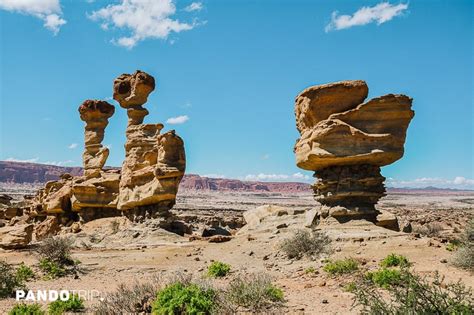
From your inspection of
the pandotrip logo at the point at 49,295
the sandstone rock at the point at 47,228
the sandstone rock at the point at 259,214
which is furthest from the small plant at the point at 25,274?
the sandstone rock at the point at 47,228

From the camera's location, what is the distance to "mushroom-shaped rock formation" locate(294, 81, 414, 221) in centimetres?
1756

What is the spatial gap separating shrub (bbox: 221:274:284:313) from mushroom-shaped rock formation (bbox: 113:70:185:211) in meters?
15.7

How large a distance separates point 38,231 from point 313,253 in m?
23.9

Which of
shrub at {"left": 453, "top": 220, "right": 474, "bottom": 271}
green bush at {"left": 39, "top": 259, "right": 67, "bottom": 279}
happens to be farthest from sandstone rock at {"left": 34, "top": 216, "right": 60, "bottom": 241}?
shrub at {"left": 453, "top": 220, "right": 474, "bottom": 271}

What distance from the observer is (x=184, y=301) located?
25.5 ft

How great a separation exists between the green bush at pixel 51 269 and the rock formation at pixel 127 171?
954 centimetres

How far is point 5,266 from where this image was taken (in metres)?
11.9

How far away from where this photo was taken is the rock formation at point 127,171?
2452cm

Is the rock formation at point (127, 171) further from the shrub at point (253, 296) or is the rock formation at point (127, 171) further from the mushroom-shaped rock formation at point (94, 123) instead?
the shrub at point (253, 296)

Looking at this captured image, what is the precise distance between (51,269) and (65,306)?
649cm

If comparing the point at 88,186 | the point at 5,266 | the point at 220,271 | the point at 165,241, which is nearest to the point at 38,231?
the point at 88,186

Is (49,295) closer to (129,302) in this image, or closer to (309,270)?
(129,302)

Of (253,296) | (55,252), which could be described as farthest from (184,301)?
(55,252)

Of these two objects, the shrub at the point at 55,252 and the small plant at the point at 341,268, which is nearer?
the small plant at the point at 341,268
